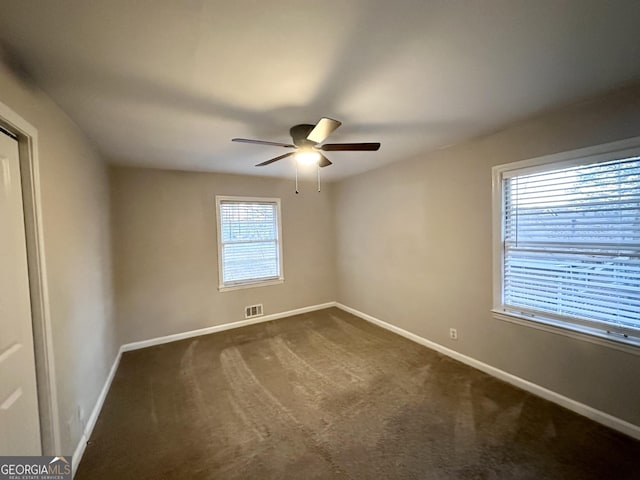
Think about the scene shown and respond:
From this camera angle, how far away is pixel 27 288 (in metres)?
1.42

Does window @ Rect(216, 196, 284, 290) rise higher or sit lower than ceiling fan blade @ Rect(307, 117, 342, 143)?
lower

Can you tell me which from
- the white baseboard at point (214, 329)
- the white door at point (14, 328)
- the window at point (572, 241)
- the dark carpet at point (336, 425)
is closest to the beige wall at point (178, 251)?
the white baseboard at point (214, 329)

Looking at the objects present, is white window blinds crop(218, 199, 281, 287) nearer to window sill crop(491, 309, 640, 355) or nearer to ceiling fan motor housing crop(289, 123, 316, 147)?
ceiling fan motor housing crop(289, 123, 316, 147)

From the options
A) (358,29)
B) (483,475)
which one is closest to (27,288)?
(358,29)

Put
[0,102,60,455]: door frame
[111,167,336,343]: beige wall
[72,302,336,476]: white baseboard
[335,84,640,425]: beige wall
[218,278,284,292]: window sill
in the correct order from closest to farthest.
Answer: [0,102,60,455]: door frame, [72,302,336,476]: white baseboard, [335,84,640,425]: beige wall, [111,167,336,343]: beige wall, [218,278,284,292]: window sill

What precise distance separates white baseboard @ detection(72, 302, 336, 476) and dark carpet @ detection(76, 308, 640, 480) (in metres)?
0.06

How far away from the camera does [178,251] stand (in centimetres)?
382

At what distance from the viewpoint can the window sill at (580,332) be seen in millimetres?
1893

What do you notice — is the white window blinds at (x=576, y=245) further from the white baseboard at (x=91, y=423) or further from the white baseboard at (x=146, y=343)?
the white baseboard at (x=91, y=423)

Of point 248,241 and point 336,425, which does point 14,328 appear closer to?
point 336,425

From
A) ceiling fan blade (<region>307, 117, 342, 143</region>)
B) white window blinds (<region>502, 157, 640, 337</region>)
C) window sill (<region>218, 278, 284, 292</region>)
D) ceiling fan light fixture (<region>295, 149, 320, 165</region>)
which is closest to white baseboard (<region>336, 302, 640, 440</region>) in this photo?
white window blinds (<region>502, 157, 640, 337</region>)

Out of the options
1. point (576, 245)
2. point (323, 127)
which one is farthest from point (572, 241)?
point (323, 127)

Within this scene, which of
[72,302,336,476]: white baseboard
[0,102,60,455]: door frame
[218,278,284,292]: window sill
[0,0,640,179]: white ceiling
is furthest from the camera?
[218,278,284,292]: window sill

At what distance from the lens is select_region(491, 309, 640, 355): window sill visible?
189 centimetres
